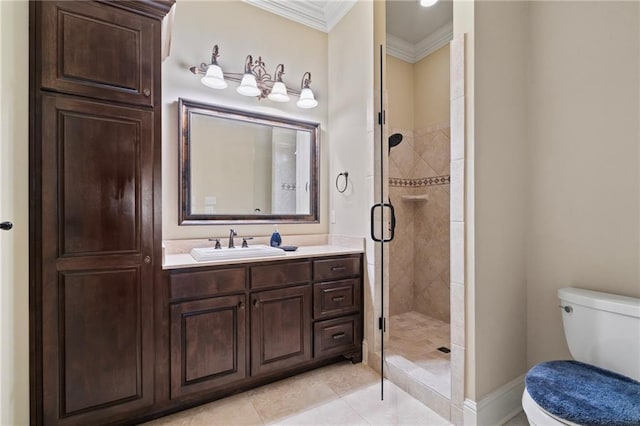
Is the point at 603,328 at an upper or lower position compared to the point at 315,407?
upper

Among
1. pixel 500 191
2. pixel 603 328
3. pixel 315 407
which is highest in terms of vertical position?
pixel 500 191

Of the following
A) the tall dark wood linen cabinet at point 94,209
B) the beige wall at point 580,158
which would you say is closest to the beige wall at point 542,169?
the beige wall at point 580,158

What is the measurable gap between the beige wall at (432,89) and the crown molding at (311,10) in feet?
3.59

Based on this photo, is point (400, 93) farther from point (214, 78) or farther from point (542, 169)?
point (214, 78)

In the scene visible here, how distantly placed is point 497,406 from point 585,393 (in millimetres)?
572

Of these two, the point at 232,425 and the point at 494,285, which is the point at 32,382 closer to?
the point at 232,425

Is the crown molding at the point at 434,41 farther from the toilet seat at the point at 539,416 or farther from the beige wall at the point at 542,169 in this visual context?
the toilet seat at the point at 539,416

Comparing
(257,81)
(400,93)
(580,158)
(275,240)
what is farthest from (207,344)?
(400,93)

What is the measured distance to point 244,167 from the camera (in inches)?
95.2

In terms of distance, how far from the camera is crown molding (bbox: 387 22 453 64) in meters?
2.94

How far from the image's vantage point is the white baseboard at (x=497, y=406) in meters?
1.54

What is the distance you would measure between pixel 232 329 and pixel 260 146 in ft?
4.68

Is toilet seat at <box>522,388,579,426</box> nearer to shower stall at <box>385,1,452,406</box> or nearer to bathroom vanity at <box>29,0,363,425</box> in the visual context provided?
bathroom vanity at <box>29,0,363,425</box>

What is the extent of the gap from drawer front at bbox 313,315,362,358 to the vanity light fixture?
180cm
